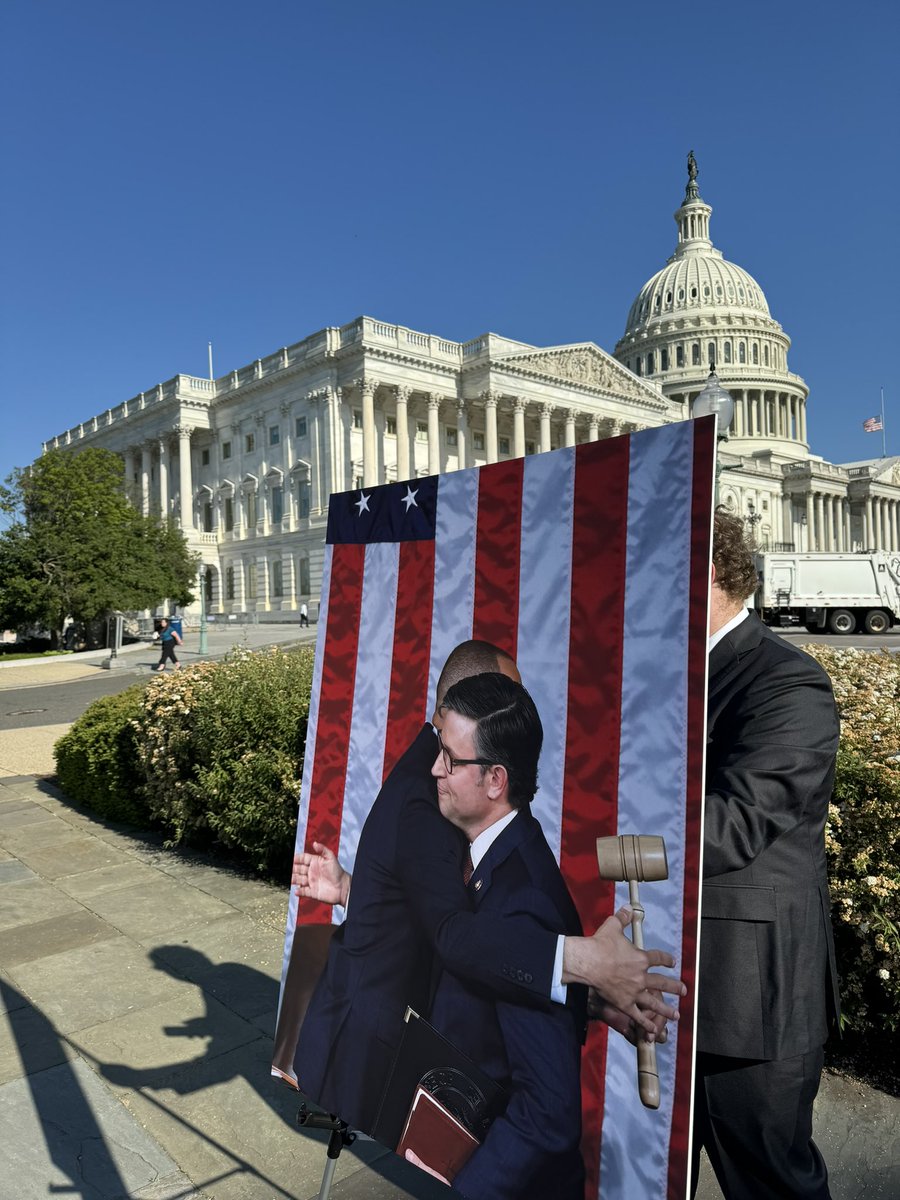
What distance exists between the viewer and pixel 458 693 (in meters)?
2.38

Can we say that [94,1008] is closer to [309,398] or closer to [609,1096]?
[609,1096]

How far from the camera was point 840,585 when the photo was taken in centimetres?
3356

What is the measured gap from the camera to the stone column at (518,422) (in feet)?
198

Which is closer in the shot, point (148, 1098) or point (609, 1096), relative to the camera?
point (609, 1096)

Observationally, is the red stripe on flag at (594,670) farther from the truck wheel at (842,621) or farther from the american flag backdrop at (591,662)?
the truck wheel at (842,621)

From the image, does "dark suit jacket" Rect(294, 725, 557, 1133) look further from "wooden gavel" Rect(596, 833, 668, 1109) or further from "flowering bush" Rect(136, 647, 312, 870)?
"flowering bush" Rect(136, 647, 312, 870)

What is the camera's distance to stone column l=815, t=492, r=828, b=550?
316ft

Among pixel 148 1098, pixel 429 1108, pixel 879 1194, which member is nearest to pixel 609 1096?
pixel 429 1108

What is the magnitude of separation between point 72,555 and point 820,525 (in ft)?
270

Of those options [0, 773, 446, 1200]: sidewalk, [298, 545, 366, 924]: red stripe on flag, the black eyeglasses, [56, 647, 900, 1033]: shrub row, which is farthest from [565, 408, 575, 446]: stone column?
the black eyeglasses

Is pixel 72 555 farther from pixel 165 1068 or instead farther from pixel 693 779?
pixel 693 779

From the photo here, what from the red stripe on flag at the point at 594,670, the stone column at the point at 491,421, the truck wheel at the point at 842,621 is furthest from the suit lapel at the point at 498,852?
the stone column at the point at 491,421

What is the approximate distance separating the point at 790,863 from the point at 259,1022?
326cm

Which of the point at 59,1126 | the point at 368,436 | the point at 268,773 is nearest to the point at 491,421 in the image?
the point at 368,436
